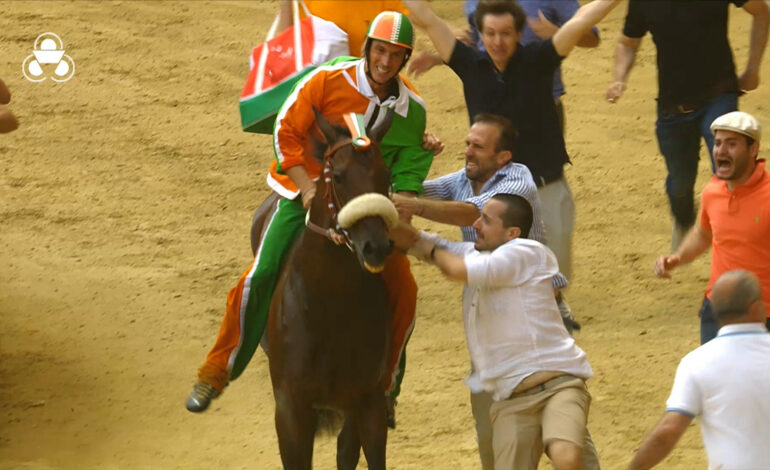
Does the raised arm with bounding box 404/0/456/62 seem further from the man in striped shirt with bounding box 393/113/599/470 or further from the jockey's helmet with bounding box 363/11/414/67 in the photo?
the man in striped shirt with bounding box 393/113/599/470

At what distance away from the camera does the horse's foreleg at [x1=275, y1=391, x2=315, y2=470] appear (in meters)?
7.36

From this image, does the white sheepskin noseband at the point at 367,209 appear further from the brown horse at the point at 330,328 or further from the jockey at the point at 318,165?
the jockey at the point at 318,165

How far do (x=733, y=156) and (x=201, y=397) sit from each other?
3384mm

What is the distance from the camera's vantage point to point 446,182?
25.2 feet

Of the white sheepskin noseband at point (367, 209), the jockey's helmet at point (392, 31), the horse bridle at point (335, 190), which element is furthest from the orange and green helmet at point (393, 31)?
the white sheepskin noseband at point (367, 209)

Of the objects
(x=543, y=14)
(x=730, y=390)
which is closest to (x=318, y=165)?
(x=730, y=390)

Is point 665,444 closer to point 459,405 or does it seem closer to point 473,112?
point 473,112

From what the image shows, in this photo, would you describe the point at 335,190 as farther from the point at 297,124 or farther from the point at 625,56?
the point at 625,56

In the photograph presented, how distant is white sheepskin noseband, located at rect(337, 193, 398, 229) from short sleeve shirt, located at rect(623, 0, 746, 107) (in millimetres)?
3911

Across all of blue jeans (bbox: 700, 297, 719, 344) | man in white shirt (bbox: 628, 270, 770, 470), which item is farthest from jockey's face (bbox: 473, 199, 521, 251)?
blue jeans (bbox: 700, 297, 719, 344)

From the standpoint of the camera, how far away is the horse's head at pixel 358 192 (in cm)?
623

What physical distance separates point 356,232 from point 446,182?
57.8 inches

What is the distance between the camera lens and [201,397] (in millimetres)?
7930

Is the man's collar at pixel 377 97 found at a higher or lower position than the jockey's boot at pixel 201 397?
higher
